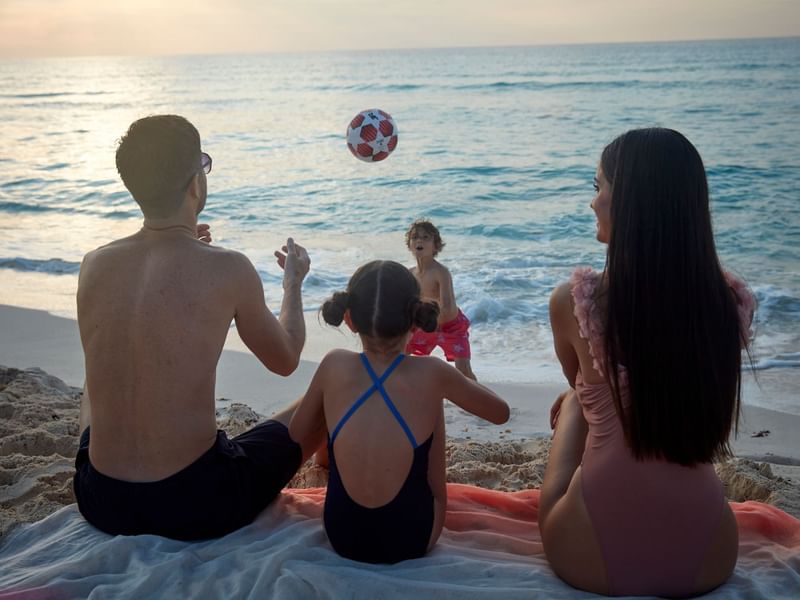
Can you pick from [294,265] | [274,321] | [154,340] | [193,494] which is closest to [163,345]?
[154,340]

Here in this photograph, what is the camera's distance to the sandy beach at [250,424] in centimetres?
378

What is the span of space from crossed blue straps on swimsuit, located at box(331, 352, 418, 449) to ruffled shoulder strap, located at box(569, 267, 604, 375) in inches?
25.1

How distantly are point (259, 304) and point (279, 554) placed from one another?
86 centimetres

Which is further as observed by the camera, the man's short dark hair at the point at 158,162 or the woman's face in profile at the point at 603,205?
the man's short dark hair at the point at 158,162

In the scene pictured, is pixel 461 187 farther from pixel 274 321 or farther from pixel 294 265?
pixel 274 321

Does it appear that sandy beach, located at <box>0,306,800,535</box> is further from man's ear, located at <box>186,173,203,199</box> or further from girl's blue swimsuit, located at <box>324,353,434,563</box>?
man's ear, located at <box>186,173,203,199</box>

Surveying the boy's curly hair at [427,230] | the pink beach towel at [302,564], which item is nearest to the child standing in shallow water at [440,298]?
the boy's curly hair at [427,230]

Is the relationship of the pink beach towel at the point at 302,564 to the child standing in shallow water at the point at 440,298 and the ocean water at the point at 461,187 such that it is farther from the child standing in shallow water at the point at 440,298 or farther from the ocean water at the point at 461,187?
the child standing in shallow water at the point at 440,298

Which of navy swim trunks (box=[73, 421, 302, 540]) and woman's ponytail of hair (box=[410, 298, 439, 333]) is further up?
woman's ponytail of hair (box=[410, 298, 439, 333])

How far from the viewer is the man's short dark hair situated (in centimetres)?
280

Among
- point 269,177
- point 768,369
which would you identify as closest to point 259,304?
point 768,369

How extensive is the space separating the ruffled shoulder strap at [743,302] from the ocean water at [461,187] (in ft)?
11.0

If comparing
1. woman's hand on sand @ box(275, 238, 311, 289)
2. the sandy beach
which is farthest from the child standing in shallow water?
woman's hand on sand @ box(275, 238, 311, 289)

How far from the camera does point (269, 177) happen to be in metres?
19.0
